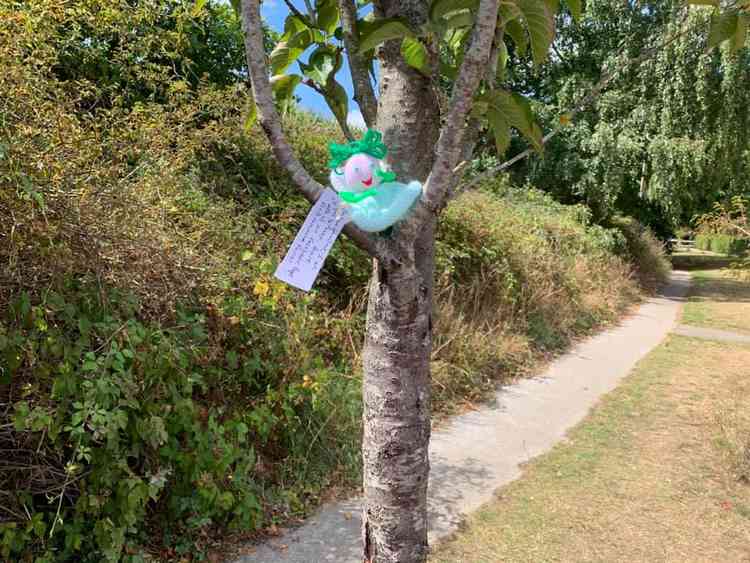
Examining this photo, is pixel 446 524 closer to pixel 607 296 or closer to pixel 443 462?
pixel 443 462

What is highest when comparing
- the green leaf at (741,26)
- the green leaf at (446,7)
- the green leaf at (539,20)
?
the green leaf at (741,26)

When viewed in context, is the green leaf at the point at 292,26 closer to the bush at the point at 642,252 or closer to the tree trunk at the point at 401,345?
the tree trunk at the point at 401,345

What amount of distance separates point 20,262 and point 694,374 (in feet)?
24.1

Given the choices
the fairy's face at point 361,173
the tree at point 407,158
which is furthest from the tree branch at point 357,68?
the fairy's face at point 361,173

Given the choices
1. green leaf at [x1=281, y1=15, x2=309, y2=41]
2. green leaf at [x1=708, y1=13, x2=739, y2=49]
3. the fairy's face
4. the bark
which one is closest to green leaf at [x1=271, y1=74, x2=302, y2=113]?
green leaf at [x1=281, y1=15, x2=309, y2=41]

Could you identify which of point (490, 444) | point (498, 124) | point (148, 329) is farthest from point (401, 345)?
point (490, 444)

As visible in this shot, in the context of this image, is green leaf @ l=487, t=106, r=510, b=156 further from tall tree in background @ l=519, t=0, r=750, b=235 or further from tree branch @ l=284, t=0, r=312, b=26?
tall tree in background @ l=519, t=0, r=750, b=235

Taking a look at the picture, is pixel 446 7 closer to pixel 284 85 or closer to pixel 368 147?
pixel 368 147

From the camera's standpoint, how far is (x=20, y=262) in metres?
2.39

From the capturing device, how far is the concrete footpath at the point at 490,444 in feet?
10.4

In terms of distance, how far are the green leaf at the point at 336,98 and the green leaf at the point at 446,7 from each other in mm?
407

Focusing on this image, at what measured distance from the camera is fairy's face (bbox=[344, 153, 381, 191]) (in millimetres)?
1238

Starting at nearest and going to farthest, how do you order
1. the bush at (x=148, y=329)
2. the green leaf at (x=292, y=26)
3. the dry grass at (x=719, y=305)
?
the green leaf at (x=292, y=26) < the bush at (x=148, y=329) < the dry grass at (x=719, y=305)

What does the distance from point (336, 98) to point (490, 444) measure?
385cm
